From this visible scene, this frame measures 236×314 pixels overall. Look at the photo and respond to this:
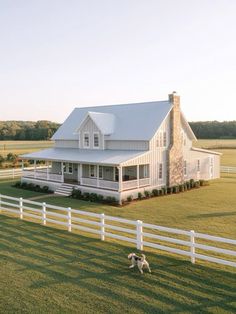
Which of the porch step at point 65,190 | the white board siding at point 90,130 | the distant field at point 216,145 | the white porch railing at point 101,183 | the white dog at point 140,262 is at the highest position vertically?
the white board siding at point 90,130

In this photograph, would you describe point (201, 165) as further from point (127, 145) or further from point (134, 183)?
point (134, 183)

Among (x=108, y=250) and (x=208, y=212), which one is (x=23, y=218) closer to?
(x=108, y=250)

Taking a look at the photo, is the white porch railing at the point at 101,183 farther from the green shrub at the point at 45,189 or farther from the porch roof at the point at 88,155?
the green shrub at the point at 45,189

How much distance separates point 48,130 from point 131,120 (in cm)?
9560

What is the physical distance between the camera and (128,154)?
2945cm

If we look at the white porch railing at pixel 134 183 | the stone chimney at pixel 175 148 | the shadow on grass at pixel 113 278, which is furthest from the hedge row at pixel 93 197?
the shadow on grass at pixel 113 278

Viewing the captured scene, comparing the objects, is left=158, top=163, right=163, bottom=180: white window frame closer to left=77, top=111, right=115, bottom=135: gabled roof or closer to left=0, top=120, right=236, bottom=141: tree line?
left=77, top=111, right=115, bottom=135: gabled roof

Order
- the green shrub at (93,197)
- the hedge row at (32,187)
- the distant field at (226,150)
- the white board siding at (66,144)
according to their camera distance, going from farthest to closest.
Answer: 1. the distant field at (226,150)
2. the white board siding at (66,144)
3. the hedge row at (32,187)
4. the green shrub at (93,197)

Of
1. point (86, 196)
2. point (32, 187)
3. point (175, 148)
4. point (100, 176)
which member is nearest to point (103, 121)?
point (100, 176)

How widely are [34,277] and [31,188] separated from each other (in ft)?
72.2

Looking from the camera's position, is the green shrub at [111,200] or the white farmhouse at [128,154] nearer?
the green shrub at [111,200]

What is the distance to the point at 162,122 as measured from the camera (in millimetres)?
30984

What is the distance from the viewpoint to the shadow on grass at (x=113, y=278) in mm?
9133

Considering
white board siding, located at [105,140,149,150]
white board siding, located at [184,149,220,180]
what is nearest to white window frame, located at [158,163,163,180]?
white board siding, located at [105,140,149,150]
